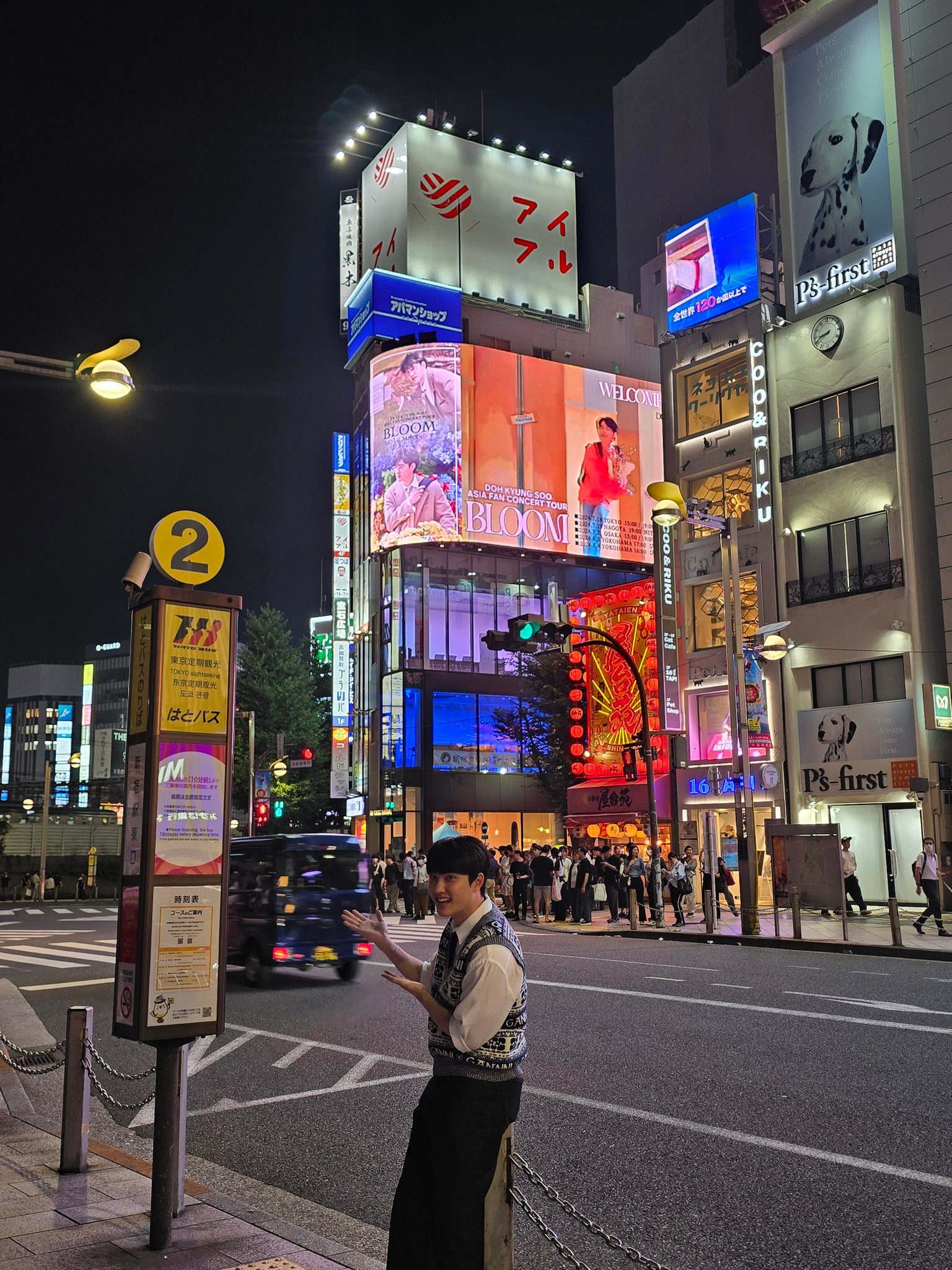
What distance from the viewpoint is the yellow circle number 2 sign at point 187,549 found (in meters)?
6.27

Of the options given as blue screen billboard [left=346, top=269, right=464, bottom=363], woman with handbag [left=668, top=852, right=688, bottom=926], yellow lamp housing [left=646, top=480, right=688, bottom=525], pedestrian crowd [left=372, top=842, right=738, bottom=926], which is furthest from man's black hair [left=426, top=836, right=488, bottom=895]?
blue screen billboard [left=346, top=269, right=464, bottom=363]

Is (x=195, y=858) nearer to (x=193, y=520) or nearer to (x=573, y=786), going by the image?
(x=193, y=520)

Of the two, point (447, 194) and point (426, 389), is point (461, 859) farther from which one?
point (447, 194)

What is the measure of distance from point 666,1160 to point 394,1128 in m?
1.91

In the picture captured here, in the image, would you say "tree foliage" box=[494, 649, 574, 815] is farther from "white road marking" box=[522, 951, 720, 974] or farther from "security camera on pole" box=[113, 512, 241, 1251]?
"security camera on pole" box=[113, 512, 241, 1251]

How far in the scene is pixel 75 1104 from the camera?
6324 millimetres

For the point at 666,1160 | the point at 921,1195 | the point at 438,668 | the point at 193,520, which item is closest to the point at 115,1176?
the point at 666,1160

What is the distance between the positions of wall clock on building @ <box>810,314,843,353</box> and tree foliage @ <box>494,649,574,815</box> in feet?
45.7

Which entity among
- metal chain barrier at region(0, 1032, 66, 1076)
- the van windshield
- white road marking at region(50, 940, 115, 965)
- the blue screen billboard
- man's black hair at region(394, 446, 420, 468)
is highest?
the blue screen billboard

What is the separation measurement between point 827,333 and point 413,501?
77.7 feet

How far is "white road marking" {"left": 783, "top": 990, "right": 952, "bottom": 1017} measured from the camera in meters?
11.4

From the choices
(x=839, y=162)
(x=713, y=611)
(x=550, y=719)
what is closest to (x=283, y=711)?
(x=550, y=719)

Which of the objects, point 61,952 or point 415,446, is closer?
point 61,952

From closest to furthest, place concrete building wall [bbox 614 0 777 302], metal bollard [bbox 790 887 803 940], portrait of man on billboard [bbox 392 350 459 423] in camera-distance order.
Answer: metal bollard [bbox 790 887 803 940] < portrait of man on billboard [bbox 392 350 459 423] < concrete building wall [bbox 614 0 777 302]
